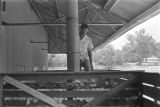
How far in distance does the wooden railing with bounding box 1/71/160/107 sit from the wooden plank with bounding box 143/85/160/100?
130mm

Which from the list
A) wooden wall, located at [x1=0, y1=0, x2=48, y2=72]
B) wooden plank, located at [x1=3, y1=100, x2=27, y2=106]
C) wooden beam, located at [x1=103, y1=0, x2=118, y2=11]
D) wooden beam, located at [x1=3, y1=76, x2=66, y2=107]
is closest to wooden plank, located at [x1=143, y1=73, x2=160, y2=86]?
wooden beam, located at [x1=3, y1=76, x2=66, y2=107]

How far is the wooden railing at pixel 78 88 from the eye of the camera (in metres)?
3.77

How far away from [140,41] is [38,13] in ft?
50.0

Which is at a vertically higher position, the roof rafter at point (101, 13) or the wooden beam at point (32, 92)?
the roof rafter at point (101, 13)

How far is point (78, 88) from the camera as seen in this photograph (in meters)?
3.88

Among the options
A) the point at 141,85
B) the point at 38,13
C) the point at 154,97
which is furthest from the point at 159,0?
the point at 38,13

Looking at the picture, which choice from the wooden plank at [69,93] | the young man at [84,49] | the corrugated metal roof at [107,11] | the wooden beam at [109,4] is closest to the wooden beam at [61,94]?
the wooden plank at [69,93]

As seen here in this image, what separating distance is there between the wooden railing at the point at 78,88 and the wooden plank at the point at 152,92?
130 millimetres

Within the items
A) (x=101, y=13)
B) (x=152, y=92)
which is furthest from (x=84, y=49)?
(x=101, y=13)

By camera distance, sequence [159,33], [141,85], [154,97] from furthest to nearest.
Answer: [159,33] → [141,85] → [154,97]

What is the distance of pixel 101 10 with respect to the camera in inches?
354

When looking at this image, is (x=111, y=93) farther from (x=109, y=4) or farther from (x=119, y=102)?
(x=109, y=4)

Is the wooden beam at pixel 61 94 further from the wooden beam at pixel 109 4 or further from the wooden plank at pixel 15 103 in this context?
the wooden beam at pixel 109 4

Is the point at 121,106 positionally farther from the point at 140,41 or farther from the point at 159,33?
the point at 159,33
